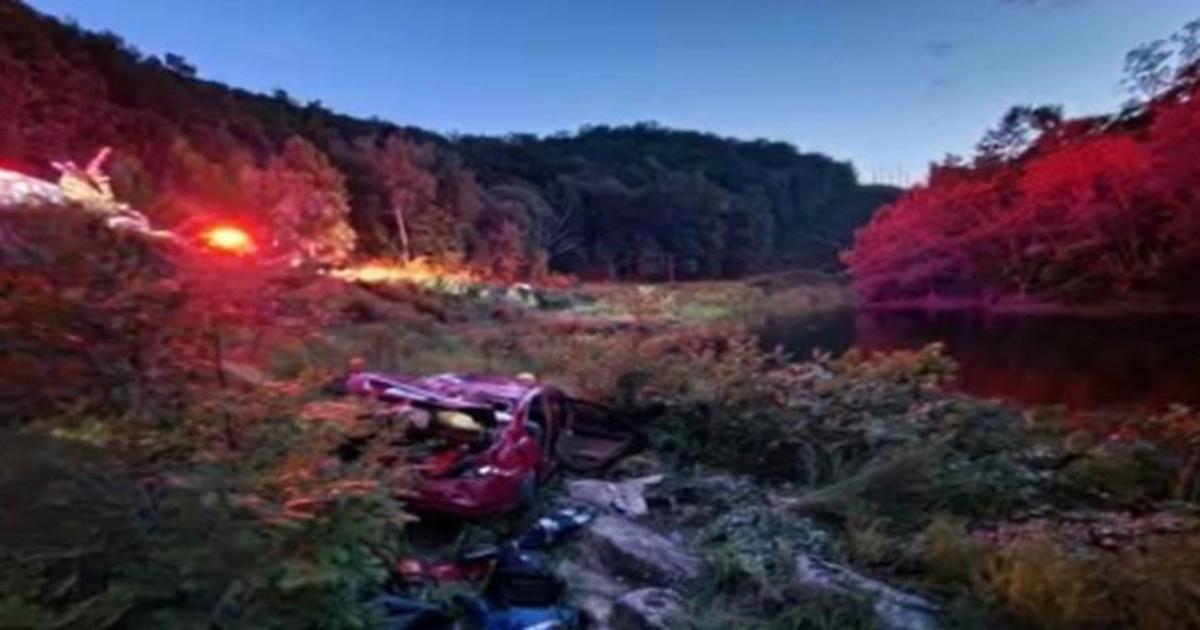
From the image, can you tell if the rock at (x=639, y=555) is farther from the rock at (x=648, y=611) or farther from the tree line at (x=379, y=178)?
the tree line at (x=379, y=178)

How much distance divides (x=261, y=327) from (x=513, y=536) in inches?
114

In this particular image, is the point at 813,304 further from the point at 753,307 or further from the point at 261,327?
the point at 261,327

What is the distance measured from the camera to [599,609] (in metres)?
4.32

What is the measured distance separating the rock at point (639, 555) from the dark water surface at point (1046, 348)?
1101 centimetres

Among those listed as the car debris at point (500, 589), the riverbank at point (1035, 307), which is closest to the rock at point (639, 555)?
the car debris at point (500, 589)

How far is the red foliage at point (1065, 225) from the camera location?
35.1 metres

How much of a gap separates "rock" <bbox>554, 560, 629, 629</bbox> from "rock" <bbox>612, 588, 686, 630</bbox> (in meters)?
0.06

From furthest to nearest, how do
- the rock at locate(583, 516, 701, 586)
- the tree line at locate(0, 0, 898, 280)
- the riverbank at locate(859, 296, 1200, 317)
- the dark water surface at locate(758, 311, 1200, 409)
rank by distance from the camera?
the riverbank at locate(859, 296, 1200, 317)
the tree line at locate(0, 0, 898, 280)
the dark water surface at locate(758, 311, 1200, 409)
the rock at locate(583, 516, 701, 586)

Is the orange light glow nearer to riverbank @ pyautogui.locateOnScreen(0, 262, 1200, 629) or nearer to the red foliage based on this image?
riverbank @ pyautogui.locateOnScreen(0, 262, 1200, 629)

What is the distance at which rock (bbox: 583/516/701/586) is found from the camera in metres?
4.88

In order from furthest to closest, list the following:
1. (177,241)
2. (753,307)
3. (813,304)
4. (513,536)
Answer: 1. (813,304)
2. (753,307)
3. (513,536)
4. (177,241)

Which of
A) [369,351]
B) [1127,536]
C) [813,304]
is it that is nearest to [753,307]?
[813,304]

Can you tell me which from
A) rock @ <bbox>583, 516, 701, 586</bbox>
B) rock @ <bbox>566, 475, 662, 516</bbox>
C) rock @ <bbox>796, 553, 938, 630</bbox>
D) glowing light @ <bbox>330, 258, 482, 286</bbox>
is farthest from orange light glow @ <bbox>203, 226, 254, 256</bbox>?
glowing light @ <bbox>330, 258, 482, 286</bbox>

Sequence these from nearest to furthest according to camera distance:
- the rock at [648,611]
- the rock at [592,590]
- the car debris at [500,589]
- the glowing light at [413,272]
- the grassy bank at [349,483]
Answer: the grassy bank at [349,483] < the car debris at [500,589] < the rock at [648,611] < the rock at [592,590] < the glowing light at [413,272]
